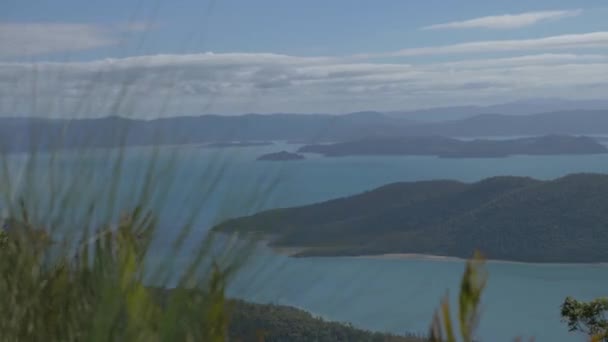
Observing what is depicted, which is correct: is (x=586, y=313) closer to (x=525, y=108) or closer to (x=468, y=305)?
(x=468, y=305)

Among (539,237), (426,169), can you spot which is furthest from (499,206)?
(426,169)

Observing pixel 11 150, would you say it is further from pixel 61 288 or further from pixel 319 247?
pixel 319 247

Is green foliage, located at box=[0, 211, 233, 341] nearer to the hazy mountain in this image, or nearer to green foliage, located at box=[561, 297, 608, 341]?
green foliage, located at box=[561, 297, 608, 341]

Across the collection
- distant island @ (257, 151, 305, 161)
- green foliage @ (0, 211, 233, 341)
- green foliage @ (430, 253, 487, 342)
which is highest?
green foliage @ (430, 253, 487, 342)

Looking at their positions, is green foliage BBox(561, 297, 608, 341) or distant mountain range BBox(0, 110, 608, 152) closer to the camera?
distant mountain range BBox(0, 110, 608, 152)

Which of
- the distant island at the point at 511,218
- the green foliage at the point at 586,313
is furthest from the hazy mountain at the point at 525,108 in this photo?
the green foliage at the point at 586,313

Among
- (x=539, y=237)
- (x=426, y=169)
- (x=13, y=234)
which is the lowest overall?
(x=426, y=169)

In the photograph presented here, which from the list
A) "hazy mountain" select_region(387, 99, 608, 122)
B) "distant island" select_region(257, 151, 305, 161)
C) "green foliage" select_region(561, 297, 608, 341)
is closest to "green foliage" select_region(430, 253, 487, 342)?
"distant island" select_region(257, 151, 305, 161)

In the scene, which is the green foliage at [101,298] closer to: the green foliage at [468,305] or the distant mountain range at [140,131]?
the distant mountain range at [140,131]

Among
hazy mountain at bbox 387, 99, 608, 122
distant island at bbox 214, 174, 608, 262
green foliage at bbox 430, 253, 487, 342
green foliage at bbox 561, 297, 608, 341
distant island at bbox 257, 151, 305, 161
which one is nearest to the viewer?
green foliage at bbox 430, 253, 487, 342

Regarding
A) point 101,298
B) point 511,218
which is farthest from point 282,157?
point 511,218

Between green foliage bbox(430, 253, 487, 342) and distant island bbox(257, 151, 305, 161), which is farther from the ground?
green foliage bbox(430, 253, 487, 342)
